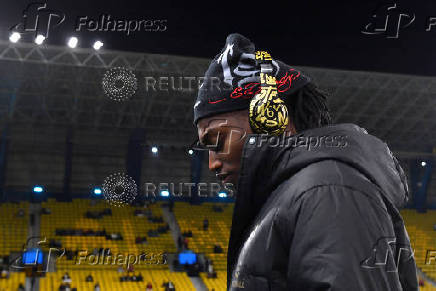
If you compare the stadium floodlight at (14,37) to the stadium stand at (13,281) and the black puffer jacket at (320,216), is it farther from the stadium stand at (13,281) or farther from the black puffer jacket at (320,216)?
the black puffer jacket at (320,216)

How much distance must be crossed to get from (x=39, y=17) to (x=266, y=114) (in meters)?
20.2

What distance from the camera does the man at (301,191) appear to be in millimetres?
888

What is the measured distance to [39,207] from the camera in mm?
26922

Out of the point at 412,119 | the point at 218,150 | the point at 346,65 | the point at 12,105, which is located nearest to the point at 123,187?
the point at 12,105

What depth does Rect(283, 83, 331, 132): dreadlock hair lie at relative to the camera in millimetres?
1401

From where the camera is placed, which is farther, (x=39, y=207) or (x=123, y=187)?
(x=123, y=187)

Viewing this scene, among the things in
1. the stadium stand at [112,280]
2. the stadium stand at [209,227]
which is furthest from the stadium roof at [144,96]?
the stadium stand at [112,280]

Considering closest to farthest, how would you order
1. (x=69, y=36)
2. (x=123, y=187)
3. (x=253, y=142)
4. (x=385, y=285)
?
(x=385, y=285) < (x=253, y=142) < (x=69, y=36) < (x=123, y=187)

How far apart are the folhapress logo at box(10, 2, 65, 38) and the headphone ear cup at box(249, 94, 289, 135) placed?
61.7ft

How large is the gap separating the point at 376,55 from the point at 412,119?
6360 mm

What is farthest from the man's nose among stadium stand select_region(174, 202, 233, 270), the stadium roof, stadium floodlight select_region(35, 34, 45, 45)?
stadium stand select_region(174, 202, 233, 270)

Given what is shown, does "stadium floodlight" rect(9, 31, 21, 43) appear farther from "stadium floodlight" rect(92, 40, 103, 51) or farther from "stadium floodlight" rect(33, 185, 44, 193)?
"stadium floodlight" rect(33, 185, 44, 193)

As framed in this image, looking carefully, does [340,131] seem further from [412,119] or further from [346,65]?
[412,119]

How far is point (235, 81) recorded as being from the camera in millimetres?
1330
